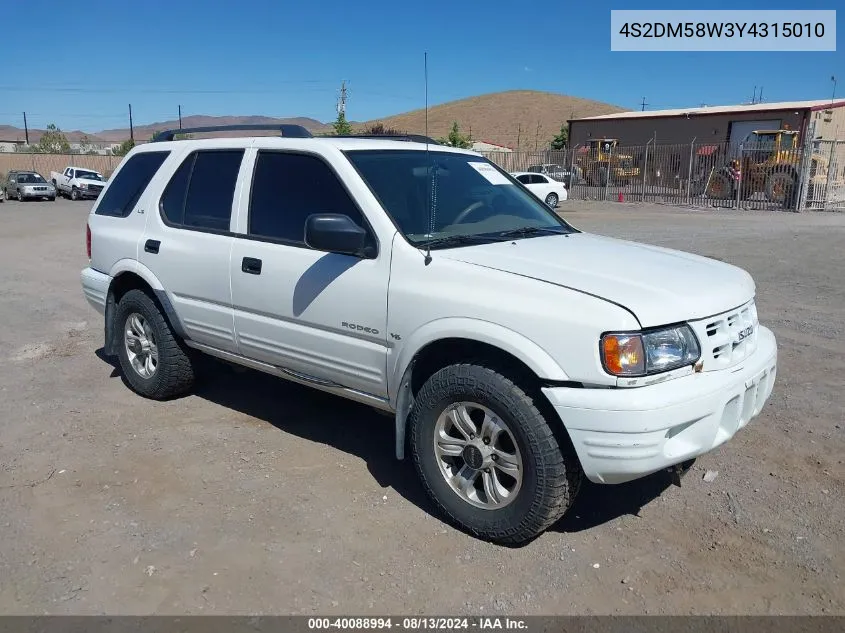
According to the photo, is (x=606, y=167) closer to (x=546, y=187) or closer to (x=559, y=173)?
(x=559, y=173)

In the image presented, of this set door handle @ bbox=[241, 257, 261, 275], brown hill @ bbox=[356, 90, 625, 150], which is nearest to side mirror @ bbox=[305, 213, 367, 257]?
door handle @ bbox=[241, 257, 261, 275]

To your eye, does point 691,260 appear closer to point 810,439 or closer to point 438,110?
point 810,439

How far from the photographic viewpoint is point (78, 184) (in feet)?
115

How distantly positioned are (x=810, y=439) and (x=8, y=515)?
465cm

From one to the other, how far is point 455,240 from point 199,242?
184cm

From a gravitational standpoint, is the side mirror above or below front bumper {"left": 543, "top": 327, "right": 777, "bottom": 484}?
above

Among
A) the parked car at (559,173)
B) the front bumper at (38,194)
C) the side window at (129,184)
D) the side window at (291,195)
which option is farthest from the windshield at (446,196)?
the front bumper at (38,194)

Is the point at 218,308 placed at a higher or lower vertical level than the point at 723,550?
higher

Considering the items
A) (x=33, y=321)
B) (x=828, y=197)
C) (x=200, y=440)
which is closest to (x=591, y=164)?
(x=828, y=197)

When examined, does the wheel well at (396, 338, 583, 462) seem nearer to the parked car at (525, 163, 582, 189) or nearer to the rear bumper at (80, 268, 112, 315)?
→ the rear bumper at (80, 268, 112, 315)

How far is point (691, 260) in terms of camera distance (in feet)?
13.0

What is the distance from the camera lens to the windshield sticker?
4.71 m

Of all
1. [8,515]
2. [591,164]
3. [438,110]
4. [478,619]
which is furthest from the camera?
[438,110]

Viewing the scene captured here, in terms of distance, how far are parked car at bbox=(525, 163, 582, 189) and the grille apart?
105 feet
